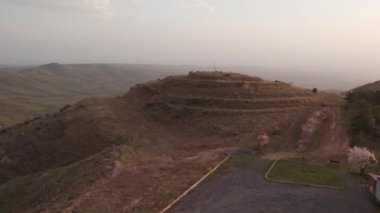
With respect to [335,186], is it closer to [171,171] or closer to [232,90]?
[171,171]

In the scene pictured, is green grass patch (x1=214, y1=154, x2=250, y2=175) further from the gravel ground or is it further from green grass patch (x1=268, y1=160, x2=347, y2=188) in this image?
green grass patch (x1=268, y1=160, x2=347, y2=188)

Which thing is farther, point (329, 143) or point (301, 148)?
point (329, 143)

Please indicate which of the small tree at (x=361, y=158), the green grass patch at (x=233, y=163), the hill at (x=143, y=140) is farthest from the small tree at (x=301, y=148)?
the small tree at (x=361, y=158)

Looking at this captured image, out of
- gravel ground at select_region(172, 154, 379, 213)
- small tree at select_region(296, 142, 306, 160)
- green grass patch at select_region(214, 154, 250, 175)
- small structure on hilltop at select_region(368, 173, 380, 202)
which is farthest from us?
small tree at select_region(296, 142, 306, 160)

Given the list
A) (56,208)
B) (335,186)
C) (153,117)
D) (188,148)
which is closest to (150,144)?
(188,148)

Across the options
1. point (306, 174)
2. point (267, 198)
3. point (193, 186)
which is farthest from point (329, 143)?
point (193, 186)

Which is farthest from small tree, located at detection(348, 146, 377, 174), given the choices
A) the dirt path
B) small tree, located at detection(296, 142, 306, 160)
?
small tree, located at detection(296, 142, 306, 160)

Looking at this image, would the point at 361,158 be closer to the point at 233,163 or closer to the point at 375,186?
the point at 375,186

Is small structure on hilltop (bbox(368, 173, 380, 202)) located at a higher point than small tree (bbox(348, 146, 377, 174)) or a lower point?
lower
